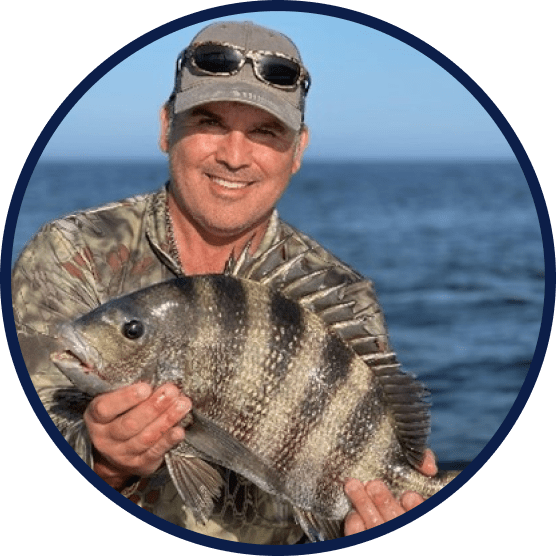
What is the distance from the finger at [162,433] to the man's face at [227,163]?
102 cm

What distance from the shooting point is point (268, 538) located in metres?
4.37

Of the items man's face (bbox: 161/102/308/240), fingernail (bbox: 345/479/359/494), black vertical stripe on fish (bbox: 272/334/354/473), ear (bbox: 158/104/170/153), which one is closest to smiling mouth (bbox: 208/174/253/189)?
man's face (bbox: 161/102/308/240)

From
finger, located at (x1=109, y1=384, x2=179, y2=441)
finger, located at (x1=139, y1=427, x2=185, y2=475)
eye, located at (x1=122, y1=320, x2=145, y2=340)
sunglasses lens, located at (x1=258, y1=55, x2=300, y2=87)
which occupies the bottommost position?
finger, located at (x1=139, y1=427, x2=185, y2=475)

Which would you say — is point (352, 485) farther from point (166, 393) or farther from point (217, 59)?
point (217, 59)

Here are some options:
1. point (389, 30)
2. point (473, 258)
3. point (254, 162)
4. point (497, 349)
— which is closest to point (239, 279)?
point (254, 162)

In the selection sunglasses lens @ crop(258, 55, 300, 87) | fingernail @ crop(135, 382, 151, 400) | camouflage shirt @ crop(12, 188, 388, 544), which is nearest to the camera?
fingernail @ crop(135, 382, 151, 400)

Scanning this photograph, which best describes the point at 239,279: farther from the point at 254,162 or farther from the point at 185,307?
the point at 254,162

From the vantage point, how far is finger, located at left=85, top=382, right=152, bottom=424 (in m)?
3.30

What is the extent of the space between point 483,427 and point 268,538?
5.04 meters

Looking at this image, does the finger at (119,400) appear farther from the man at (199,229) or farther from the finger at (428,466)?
the finger at (428,466)

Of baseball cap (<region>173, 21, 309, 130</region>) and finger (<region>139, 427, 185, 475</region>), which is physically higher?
baseball cap (<region>173, 21, 309, 130</region>)

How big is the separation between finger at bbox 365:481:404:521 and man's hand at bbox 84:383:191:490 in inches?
27.2

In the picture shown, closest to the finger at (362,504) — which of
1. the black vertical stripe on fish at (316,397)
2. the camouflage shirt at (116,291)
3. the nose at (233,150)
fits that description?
the black vertical stripe on fish at (316,397)

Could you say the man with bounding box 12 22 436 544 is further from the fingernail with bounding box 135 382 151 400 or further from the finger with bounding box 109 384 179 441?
the fingernail with bounding box 135 382 151 400
